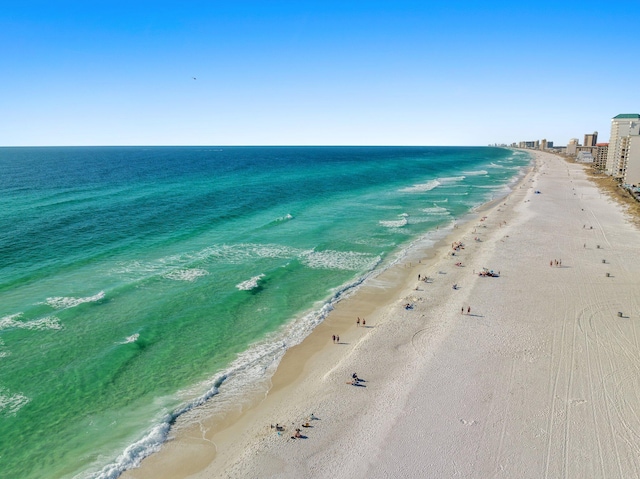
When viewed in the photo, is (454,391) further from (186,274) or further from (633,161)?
(633,161)

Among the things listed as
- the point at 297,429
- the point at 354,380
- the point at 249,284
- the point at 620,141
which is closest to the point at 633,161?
the point at 620,141

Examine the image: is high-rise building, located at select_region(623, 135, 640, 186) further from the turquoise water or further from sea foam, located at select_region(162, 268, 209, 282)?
sea foam, located at select_region(162, 268, 209, 282)

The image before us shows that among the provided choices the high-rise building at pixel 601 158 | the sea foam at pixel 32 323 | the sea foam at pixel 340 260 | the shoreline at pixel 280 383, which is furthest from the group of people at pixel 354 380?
the high-rise building at pixel 601 158

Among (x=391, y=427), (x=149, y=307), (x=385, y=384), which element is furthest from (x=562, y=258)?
(x=149, y=307)

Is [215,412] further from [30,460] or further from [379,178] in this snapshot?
[379,178]

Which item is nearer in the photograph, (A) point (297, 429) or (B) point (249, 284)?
(A) point (297, 429)

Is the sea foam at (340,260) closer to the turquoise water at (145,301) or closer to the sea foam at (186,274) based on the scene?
the turquoise water at (145,301)
